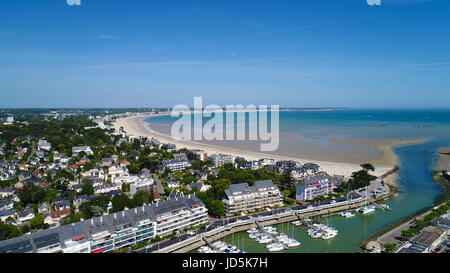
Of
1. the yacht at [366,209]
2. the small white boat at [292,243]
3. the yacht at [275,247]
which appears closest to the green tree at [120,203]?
the yacht at [275,247]

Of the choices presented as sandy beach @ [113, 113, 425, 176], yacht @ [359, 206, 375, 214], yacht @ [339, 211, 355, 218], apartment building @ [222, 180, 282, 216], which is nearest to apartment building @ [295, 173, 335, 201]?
apartment building @ [222, 180, 282, 216]

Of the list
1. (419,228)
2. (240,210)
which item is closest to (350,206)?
(419,228)

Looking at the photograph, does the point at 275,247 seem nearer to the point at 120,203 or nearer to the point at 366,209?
the point at 366,209

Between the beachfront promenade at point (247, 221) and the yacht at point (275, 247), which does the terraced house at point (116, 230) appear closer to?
the beachfront promenade at point (247, 221)

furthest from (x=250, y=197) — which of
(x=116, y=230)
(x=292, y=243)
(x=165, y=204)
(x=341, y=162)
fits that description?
(x=341, y=162)

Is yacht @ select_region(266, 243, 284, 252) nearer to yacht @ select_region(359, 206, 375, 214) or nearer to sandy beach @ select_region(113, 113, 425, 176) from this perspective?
yacht @ select_region(359, 206, 375, 214)

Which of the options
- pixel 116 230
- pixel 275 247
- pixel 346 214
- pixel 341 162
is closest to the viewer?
pixel 116 230
